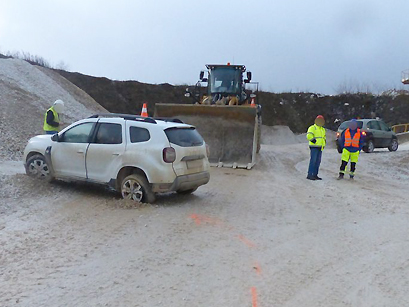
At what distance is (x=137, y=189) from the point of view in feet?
23.4

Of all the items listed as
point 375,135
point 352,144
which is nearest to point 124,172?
point 352,144

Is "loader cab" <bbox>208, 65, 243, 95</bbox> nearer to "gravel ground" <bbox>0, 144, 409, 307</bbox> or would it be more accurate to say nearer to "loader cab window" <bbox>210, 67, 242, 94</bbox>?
"loader cab window" <bbox>210, 67, 242, 94</bbox>

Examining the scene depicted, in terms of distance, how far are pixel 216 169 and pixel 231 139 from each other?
142 cm

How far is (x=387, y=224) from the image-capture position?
6.72 meters

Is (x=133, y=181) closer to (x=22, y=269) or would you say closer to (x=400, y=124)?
(x=22, y=269)

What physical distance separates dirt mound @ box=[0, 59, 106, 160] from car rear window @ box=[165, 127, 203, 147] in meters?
5.86

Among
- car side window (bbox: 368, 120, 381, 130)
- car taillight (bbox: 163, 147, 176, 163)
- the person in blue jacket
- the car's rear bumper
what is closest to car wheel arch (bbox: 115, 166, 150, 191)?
the car's rear bumper

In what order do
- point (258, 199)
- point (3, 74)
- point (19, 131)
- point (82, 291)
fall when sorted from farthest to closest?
point (3, 74), point (19, 131), point (258, 199), point (82, 291)

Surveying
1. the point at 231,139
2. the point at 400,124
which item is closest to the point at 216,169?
the point at 231,139

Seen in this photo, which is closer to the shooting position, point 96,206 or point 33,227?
point 33,227

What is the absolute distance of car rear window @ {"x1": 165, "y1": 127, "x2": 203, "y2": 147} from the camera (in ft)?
23.7

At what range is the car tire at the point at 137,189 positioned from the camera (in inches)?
278

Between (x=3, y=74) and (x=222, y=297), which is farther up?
(x=3, y=74)

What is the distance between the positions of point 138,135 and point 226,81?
9565 millimetres
